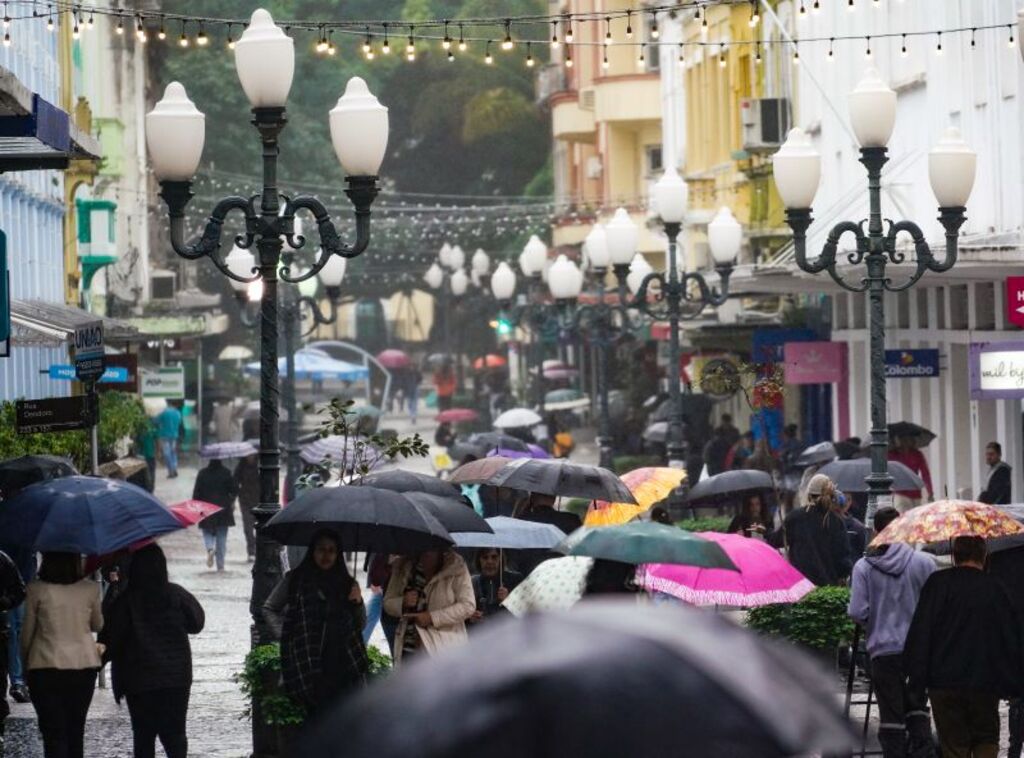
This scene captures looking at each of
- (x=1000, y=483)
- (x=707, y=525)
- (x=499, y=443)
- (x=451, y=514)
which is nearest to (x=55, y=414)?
(x=707, y=525)

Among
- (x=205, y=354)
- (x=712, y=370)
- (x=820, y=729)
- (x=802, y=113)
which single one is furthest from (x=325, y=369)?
(x=820, y=729)

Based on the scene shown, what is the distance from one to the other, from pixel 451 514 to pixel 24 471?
4764 mm

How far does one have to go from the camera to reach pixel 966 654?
11.4 m

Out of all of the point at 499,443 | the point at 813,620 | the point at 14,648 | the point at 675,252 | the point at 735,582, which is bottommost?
the point at 14,648

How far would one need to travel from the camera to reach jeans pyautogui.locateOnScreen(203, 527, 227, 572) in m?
28.4

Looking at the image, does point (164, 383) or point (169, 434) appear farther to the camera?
point (169, 434)

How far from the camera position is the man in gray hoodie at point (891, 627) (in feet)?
41.7

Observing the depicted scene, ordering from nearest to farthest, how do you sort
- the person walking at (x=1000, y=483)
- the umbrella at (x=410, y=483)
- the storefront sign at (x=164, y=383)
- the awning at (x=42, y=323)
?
the umbrella at (x=410, y=483)
the person walking at (x=1000, y=483)
the awning at (x=42, y=323)
the storefront sign at (x=164, y=383)

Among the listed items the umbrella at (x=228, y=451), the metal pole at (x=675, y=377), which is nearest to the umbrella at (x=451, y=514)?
the metal pole at (x=675, y=377)

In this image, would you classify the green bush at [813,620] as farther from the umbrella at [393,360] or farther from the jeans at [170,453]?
the umbrella at [393,360]

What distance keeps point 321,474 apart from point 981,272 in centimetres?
736

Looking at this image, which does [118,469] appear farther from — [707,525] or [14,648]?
[14,648]

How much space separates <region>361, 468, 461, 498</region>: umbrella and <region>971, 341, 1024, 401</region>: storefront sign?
7503 millimetres

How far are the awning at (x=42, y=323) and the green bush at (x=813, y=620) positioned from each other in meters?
9.68
